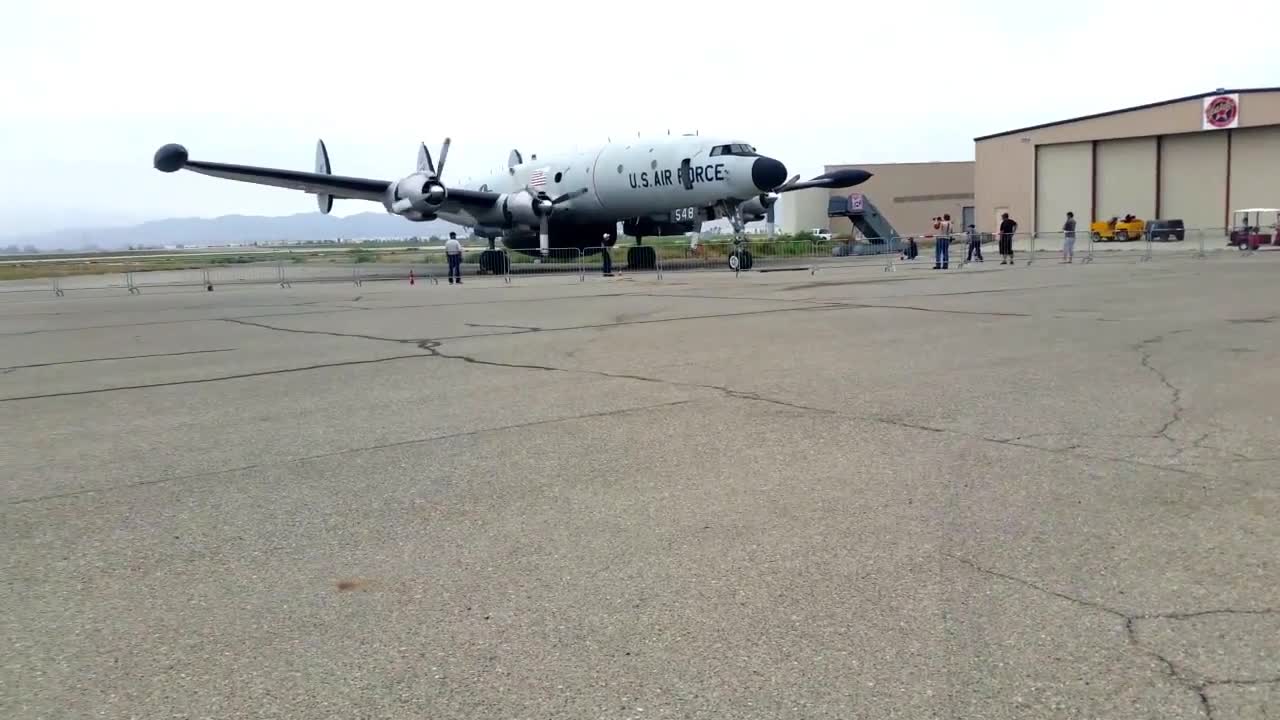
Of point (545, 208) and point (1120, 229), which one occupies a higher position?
point (545, 208)

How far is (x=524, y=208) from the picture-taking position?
30125 millimetres

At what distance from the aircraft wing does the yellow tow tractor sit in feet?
100

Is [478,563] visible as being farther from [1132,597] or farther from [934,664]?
[1132,597]

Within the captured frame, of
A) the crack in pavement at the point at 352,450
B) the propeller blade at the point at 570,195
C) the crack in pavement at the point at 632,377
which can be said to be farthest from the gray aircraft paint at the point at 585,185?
the crack in pavement at the point at 352,450

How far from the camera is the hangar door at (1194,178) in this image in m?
46.6

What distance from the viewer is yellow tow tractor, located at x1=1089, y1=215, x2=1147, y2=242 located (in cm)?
4547

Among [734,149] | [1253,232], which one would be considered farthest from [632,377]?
[1253,232]

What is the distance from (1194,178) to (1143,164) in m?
2.63

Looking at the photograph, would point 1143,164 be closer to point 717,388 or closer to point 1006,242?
point 1006,242

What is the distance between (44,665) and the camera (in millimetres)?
2793

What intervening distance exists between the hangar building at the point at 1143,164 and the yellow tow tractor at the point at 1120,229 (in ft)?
9.78

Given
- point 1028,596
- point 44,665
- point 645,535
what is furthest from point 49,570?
point 1028,596

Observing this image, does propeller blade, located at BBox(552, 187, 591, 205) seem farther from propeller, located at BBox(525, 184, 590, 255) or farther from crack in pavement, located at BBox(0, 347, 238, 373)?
crack in pavement, located at BBox(0, 347, 238, 373)

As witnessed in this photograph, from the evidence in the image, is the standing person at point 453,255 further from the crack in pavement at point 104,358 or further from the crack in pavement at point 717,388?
the crack in pavement at point 104,358
